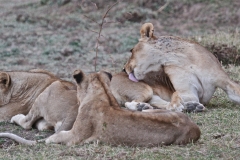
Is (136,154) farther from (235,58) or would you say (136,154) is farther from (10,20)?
(10,20)

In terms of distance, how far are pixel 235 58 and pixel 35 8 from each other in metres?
8.83

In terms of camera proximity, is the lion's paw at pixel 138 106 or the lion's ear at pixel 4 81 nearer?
the lion's ear at pixel 4 81

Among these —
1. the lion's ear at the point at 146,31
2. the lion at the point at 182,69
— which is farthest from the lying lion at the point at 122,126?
the lion's ear at the point at 146,31

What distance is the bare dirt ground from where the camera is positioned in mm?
4945

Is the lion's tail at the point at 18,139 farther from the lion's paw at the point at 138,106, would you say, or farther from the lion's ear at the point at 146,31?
the lion's ear at the point at 146,31

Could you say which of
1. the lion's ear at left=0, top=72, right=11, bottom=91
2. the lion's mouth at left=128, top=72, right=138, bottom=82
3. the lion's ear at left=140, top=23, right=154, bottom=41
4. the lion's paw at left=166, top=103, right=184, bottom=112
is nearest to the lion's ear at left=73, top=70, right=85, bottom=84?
the lion's ear at left=0, top=72, right=11, bottom=91

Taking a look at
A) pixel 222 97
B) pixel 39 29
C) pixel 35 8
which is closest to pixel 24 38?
pixel 39 29

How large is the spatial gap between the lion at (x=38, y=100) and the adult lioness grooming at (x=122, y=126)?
501 mm

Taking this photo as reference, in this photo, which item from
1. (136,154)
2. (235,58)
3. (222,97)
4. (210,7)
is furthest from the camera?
(210,7)

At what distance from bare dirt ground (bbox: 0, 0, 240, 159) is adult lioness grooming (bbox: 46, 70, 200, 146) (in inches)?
3.5

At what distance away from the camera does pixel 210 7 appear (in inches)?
663

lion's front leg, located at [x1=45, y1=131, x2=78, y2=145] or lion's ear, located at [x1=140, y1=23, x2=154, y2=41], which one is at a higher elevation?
lion's ear, located at [x1=140, y1=23, x2=154, y2=41]

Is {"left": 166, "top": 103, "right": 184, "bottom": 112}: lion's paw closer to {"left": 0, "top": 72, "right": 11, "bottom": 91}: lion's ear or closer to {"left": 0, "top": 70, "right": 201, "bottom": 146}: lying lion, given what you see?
{"left": 0, "top": 70, "right": 201, "bottom": 146}: lying lion

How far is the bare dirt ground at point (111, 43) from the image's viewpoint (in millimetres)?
4945
